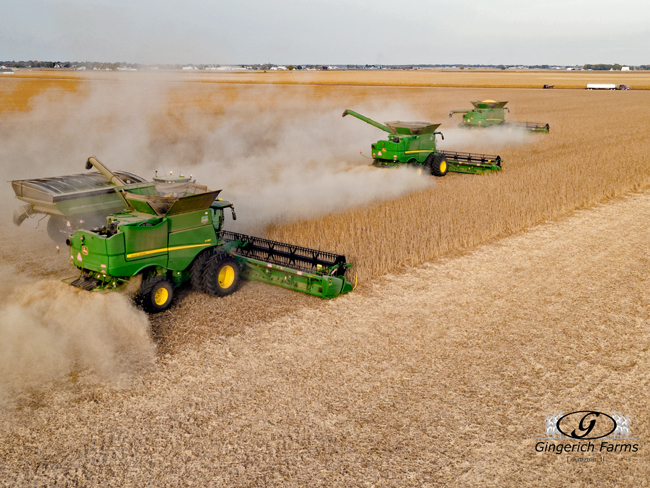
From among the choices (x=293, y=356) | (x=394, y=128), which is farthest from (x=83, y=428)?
(x=394, y=128)

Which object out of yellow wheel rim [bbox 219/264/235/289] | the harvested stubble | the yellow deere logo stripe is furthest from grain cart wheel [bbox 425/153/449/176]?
the yellow deere logo stripe

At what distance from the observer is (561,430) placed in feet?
18.5

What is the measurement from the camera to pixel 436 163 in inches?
765

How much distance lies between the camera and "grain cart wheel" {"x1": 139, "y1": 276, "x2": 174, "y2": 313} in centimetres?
793

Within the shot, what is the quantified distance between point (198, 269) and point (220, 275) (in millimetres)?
394

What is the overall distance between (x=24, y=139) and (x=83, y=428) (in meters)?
20.7

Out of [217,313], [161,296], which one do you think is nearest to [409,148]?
[217,313]

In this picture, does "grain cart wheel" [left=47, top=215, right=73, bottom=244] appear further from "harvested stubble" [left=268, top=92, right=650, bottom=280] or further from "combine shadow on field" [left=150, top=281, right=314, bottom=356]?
"harvested stubble" [left=268, top=92, right=650, bottom=280]

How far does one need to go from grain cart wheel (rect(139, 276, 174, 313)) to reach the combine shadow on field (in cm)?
19

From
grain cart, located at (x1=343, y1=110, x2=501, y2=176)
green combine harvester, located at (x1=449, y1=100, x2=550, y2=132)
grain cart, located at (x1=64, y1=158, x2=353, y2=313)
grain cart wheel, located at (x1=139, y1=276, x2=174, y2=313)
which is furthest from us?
green combine harvester, located at (x1=449, y1=100, x2=550, y2=132)

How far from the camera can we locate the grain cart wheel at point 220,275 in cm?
862

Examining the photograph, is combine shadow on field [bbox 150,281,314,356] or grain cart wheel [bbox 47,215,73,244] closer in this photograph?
combine shadow on field [bbox 150,281,314,356]

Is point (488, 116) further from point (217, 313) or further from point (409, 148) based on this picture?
point (217, 313)

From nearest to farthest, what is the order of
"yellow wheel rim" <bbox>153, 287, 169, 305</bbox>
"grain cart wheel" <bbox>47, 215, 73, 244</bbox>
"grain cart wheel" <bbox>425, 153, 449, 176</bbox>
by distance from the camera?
"yellow wheel rim" <bbox>153, 287, 169, 305</bbox>
"grain cart wheel" <bbox>47, 215, 73, 244</bbox>
"grain cart wheel" <bbox>425, 153, 449, 176</bbox>
